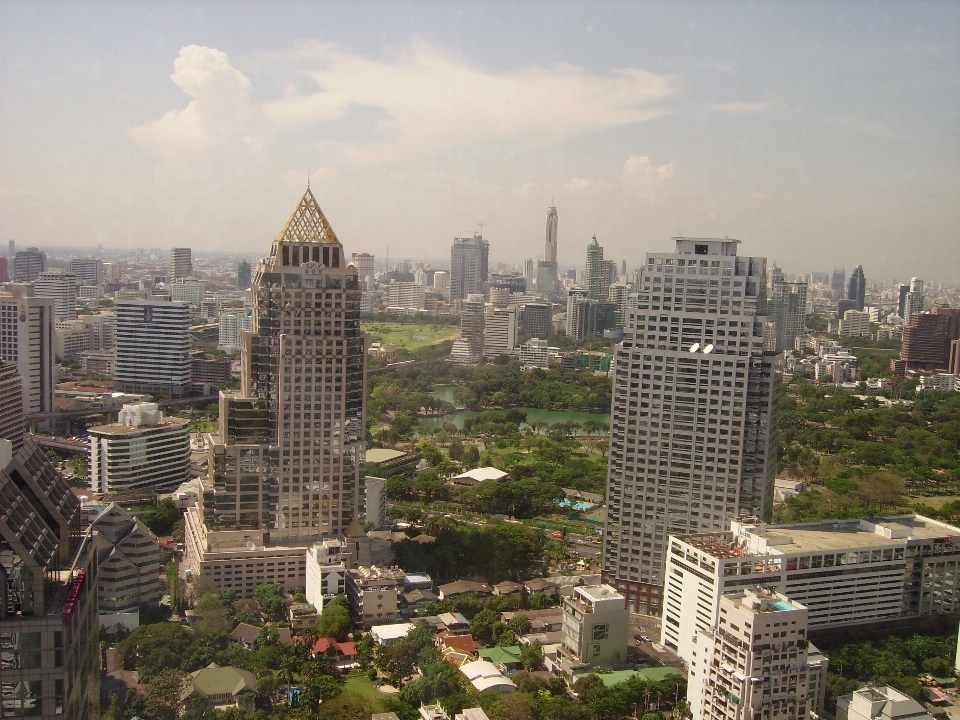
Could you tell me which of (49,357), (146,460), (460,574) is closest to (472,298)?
(49,357)

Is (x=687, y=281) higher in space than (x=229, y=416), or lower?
higher

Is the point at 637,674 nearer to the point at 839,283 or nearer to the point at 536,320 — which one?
the point at 839,283

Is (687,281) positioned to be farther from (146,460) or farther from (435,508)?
(146,460)

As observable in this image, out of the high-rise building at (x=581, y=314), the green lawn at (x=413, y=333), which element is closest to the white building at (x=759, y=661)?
the green lawn at (x=413, y=333)

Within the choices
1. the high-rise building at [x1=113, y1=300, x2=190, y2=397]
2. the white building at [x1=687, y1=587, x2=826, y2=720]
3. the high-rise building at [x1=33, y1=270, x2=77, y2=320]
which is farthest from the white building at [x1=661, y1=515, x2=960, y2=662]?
the high-rise building at [x1=33, y1=270, x2=77, y2=320]

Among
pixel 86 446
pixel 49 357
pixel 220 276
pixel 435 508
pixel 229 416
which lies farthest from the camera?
pixel 220 276

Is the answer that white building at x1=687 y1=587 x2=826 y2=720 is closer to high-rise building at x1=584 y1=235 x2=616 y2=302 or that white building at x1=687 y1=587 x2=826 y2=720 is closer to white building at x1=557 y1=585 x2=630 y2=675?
white building at x1=557 y1=585 x2=630 y2=675

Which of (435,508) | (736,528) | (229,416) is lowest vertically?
(435,508)
